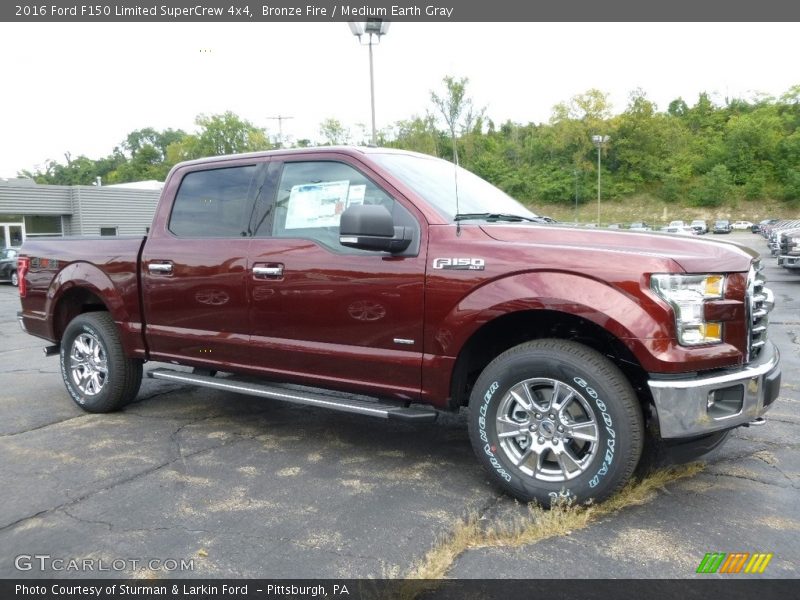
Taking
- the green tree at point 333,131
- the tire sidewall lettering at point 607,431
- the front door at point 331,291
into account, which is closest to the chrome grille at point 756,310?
the tire sidewall lettering at point 607,431

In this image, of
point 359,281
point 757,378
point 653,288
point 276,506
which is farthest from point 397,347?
point 757,378

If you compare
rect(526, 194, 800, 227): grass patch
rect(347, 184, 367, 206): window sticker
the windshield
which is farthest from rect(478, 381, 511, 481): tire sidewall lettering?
rect(526, 194, 800, 227): grass patch

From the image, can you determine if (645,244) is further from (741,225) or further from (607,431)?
(741,225)

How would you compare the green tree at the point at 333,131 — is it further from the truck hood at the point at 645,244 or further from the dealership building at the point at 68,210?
the truck hood at the point at 645,244

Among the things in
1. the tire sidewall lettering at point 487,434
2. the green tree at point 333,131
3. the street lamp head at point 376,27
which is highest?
the green tree at point 333,131

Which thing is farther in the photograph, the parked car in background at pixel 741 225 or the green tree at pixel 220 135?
the green tree at pixel 220 135

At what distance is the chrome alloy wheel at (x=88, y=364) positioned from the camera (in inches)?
211

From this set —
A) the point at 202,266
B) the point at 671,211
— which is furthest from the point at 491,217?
the point at 671,211

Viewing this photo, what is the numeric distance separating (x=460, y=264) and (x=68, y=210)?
3680 centimetres

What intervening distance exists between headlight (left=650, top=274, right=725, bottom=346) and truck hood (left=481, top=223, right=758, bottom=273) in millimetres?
63

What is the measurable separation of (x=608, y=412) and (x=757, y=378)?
75 centimetres

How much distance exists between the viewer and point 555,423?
11.0 ft

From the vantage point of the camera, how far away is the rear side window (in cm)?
466
